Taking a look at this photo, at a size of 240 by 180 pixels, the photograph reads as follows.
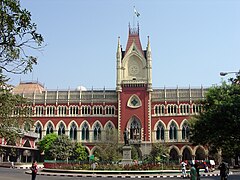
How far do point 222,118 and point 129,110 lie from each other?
29339 millimetres

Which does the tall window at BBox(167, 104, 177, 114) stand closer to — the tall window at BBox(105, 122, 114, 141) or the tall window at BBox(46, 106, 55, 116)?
the tall window at BBox(105, 122, 114, 141)

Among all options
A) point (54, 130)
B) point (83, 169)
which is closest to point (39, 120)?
point (54, 130)

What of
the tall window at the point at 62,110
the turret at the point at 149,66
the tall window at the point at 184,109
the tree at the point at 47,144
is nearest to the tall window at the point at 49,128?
the tall window at the point at 62,110

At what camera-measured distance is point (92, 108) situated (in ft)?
205

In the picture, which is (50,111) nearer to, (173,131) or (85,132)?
(85,132)

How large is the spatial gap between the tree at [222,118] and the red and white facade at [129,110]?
19864mm

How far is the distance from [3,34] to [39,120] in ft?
178

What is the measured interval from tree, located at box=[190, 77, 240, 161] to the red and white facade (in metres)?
19.9

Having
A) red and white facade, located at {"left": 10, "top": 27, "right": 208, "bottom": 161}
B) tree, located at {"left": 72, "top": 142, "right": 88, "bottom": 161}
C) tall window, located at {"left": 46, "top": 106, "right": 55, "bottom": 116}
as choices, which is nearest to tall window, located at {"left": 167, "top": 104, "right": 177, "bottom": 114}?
red and white facade, located at {"left": 10, "top": 27, "right": 208, "bottom": 161}

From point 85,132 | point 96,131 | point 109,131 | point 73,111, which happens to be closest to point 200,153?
point 109,131

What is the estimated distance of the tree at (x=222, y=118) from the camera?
103 feet

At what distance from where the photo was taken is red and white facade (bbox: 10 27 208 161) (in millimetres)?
59719

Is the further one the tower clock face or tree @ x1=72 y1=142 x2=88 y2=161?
the tower clock face

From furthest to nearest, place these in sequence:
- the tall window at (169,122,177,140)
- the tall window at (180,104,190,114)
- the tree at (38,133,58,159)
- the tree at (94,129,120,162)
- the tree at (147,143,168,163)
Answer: the tall window at (180,104,190,114), the tall window at (169,122,177,140), the tree at (38,133,58,159), the tree at (147,143,168,163), the tree at (94,129,120,162)
